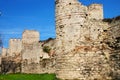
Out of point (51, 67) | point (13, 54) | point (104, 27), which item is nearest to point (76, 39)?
point (104, 27)

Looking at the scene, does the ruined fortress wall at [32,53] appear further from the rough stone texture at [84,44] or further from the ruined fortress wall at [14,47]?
the rough stone texture at [84,44]

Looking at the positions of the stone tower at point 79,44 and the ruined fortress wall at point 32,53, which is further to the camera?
the ruined fortress wall at point 32,53

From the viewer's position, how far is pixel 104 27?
54.0 feet

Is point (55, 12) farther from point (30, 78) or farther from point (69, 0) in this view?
point (30, 78)

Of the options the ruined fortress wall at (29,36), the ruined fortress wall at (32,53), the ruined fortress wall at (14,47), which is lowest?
the ruined fortress wall at (32,53)

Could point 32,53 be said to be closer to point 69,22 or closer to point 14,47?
point 14,47

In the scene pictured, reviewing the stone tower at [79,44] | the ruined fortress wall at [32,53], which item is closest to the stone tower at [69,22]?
the stone tower at [79,44]

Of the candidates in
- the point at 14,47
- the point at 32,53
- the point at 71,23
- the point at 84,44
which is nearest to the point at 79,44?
the point at 84,44

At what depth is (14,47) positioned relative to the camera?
46.6 m

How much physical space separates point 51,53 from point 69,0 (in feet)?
44.3

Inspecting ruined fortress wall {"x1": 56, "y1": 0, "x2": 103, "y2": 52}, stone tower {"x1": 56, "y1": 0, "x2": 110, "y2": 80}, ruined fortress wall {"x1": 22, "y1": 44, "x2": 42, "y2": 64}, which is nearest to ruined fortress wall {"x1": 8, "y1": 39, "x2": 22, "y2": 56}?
ruined fortress wall {"x1": 22, "y1": 44, "x2": 42, "y2": 64}

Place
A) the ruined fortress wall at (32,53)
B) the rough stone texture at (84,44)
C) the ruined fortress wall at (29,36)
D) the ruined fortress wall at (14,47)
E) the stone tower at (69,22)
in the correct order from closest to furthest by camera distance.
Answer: the rough stone texture at (84,44), the stone tower at (69,22), the ruined fortress wall at (32,53), the ruined fortress wall at (29,36), the ruined fortress wall at (14,47)

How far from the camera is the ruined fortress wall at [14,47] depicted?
46094mm

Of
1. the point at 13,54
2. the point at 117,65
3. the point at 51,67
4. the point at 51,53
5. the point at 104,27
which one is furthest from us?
the point at 13,54
